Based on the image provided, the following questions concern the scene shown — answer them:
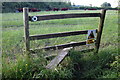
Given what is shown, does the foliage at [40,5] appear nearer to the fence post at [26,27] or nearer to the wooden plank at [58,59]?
the wooden plank at [58,59]

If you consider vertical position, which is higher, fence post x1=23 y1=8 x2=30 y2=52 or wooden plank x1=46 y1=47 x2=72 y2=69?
fence post x1=23 y1=8 x2=30 y2=52

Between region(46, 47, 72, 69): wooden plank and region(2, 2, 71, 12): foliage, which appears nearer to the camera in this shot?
region(46, 47, 72, 69): wooden plank

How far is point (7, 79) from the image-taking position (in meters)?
3.22

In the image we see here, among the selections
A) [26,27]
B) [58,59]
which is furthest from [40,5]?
[58,59]

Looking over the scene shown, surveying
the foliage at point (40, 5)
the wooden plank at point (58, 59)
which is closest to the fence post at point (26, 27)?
the wooden plank at point (58, 59)

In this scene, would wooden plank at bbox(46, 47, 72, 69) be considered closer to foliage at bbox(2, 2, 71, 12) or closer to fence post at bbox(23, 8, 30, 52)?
fence post at bbox(23, 8, 30, 52)

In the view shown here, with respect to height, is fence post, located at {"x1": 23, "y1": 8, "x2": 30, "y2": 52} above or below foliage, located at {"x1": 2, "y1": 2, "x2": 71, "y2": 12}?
below

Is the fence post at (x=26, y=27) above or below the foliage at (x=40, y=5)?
below

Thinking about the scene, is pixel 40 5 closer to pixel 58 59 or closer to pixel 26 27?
pixel 26 27

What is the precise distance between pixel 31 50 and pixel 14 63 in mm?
520

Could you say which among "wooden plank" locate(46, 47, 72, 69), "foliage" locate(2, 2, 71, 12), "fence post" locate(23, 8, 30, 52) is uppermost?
"foliage" locate(2, 2, 71, 12)

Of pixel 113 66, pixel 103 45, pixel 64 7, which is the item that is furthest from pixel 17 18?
pixel 113 66

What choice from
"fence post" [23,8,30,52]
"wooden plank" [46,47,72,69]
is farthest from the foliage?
"fence post" [23,8,30,52]

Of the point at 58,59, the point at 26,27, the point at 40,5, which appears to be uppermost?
the point at 40,5
